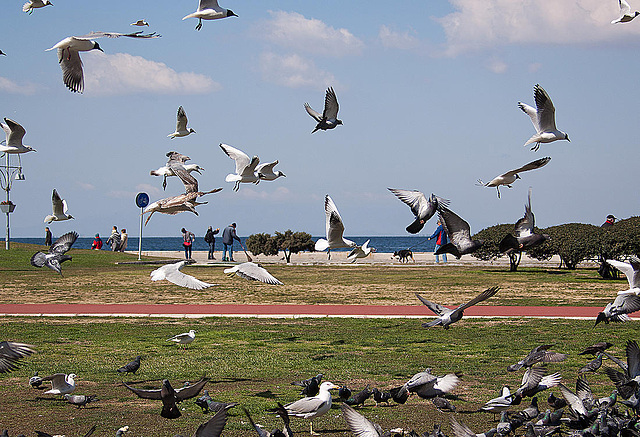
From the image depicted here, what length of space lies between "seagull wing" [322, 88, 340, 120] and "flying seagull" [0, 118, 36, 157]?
11.7 feet

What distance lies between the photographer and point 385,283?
23.3m

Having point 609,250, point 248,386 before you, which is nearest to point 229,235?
point 609,250

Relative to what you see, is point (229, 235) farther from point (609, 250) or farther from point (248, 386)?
point (248, 386)

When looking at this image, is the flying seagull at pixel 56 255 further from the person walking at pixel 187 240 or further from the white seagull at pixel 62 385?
the person walking at pixel 187 240

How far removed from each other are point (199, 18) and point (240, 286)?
Result: 1598 centimetres

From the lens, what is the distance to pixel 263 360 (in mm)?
10164

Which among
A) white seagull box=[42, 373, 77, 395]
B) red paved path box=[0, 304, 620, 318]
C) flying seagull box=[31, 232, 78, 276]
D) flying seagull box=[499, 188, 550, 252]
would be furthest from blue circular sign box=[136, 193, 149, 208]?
flying seagull box=[499, 188, 550, 252]

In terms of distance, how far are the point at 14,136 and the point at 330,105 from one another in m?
3.93

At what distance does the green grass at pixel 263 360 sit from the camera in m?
7.15

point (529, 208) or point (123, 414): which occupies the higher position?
point (529, 208)

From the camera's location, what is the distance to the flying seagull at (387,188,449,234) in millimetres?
5090

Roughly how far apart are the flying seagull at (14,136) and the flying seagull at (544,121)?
5.83 metres

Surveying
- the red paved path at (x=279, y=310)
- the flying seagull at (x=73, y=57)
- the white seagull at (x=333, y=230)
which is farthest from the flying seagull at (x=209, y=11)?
the red paved path at (x=279, y=310)

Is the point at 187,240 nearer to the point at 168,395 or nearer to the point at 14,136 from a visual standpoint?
the point at 14,136
